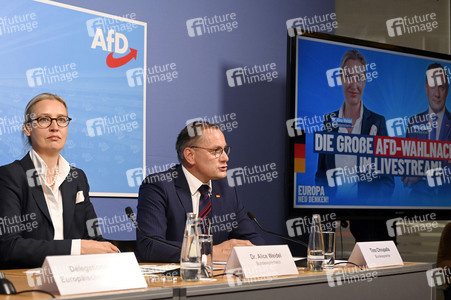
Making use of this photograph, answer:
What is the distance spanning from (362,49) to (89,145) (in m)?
2.09

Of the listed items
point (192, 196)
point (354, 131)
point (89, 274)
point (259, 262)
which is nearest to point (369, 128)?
point (354, 131)

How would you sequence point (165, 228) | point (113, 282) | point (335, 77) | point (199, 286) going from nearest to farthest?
point (113, 282)
point (199, 286)
point (165, 228)
point (335, 77)

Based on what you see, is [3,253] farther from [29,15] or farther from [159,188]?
[29,15]

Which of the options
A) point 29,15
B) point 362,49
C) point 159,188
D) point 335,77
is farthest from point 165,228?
point 362,49

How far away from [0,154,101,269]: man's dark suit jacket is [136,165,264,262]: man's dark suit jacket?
0.26 m

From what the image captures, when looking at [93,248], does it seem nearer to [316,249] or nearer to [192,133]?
[316,249]

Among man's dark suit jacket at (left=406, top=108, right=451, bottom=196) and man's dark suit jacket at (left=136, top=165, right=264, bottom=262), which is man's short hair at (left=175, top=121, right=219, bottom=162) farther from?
man's dark suit jacket at (left=406, top=108, right=451, bottom=196)

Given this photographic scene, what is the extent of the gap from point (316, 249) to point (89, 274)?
106cm

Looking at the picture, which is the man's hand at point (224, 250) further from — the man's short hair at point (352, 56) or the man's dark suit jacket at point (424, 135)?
the man's dark suit jacket at point (424, 135)

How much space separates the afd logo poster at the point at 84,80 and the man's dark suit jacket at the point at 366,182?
1.24 metres

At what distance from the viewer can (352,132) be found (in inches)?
167

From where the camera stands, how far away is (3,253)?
241 centimetres

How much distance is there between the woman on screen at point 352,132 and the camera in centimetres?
416

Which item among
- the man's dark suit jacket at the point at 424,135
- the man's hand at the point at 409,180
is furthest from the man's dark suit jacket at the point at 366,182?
the man's dark suit jacket at the point at 424,135
